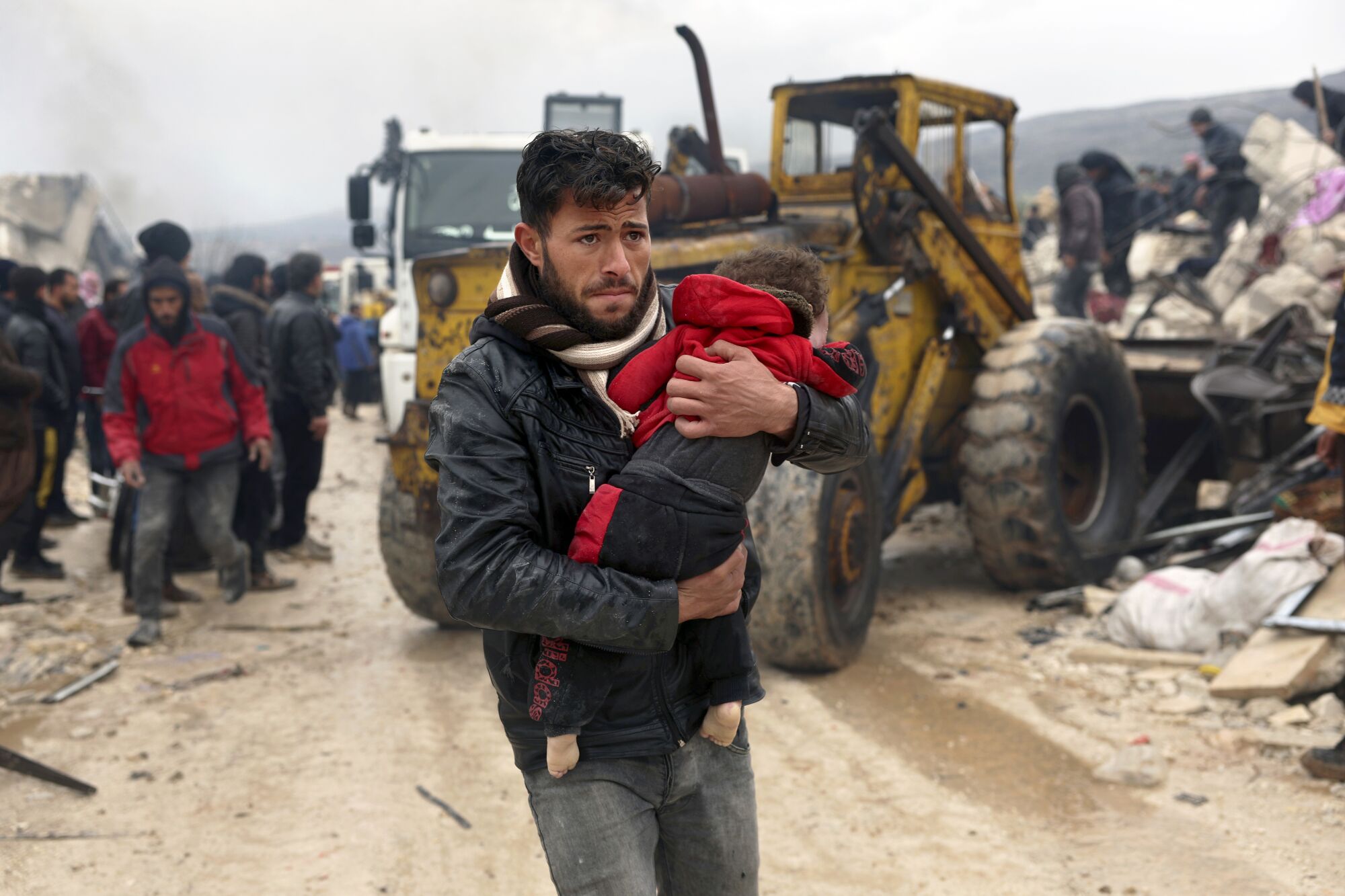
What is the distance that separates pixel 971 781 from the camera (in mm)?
4027

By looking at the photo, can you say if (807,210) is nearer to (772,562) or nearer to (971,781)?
(772,562)

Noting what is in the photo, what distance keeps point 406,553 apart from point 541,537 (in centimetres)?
394

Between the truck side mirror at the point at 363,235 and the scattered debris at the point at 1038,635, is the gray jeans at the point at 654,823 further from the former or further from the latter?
the truck side mirror at the point at 363,235

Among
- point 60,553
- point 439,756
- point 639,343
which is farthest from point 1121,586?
point 60,553

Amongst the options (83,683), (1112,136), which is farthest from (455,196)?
(1112,136)

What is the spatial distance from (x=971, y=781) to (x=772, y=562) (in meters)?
1.23

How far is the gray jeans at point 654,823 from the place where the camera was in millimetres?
1797

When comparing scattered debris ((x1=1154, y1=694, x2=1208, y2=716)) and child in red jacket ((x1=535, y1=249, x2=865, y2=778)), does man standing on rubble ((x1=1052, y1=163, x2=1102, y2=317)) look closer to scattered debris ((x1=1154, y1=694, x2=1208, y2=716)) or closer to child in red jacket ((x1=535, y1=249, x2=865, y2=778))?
scattered debris ((x1=1154, y1=694, x2=1208, y2=716))

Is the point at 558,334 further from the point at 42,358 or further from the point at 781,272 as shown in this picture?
the point at 42,358

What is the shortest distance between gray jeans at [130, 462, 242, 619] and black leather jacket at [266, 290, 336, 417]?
4.17 ft

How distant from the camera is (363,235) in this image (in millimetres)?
9469

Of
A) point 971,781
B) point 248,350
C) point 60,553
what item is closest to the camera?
point 971,781

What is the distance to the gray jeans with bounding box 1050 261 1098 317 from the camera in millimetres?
10131

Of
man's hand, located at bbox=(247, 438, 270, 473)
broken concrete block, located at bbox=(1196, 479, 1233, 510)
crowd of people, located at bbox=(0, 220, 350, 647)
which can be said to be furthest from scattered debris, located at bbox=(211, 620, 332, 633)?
broken concrete block, located at bbox=(1196, 479, 1233, 510)
